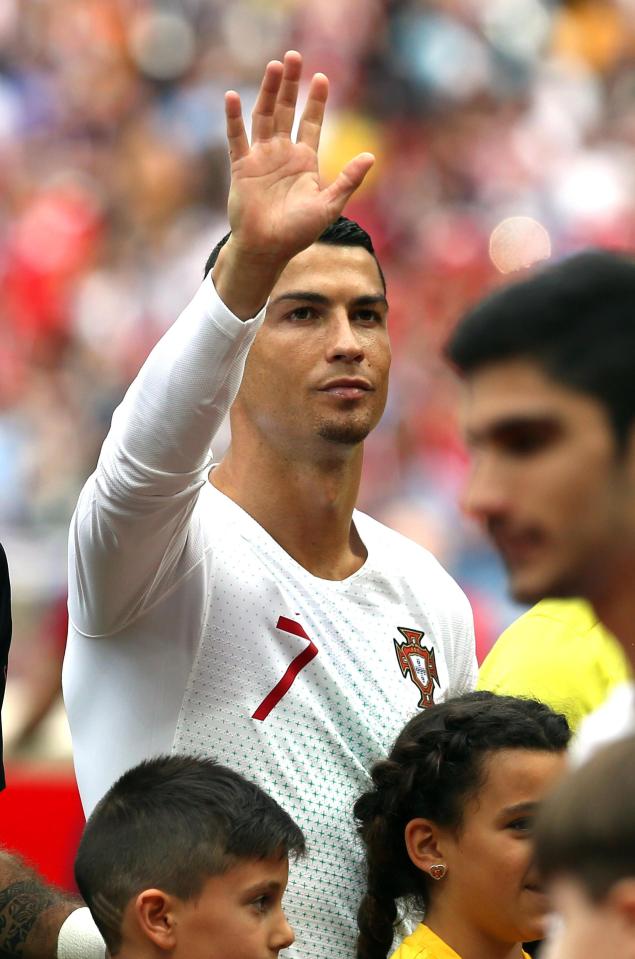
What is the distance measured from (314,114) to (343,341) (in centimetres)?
59

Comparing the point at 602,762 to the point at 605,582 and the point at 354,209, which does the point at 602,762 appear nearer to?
the point at 605,582

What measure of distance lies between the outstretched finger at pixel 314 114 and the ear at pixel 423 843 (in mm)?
1391

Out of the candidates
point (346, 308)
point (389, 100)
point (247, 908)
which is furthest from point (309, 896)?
point (389, 100)

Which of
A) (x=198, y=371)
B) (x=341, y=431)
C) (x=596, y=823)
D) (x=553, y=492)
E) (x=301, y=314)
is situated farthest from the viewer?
(x=301, y=314)

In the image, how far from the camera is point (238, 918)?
2.97 m

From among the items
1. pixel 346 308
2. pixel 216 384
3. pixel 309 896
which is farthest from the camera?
pixel 346 308

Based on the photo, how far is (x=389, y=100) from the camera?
12.0m

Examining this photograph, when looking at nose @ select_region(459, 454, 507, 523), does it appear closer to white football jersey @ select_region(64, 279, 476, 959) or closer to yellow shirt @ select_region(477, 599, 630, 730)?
white football jersey @ select_region(64, 279, 476, 959)

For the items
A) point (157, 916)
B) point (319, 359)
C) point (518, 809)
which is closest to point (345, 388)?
point (319, 359)

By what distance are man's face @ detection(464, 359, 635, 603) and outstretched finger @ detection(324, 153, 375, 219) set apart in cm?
116

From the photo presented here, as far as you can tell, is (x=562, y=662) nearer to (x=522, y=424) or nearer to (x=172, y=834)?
(x=172, y=834)

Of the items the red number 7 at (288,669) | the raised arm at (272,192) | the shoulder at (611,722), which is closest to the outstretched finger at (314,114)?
the raised arm at (272,192)

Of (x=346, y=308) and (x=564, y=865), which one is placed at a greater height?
(x=346, y=308)

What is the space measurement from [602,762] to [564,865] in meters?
0.10
